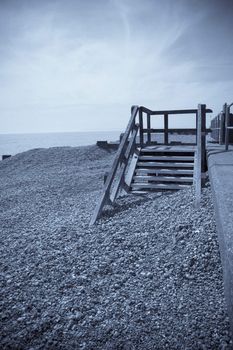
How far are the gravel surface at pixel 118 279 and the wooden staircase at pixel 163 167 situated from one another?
2.57ft

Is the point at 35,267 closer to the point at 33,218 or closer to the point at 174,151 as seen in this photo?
the point at 33,218

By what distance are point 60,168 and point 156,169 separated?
8801 millimetres

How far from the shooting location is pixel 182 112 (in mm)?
9133

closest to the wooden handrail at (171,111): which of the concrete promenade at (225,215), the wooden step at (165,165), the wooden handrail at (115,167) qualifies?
the wooden handrail at (115,167)

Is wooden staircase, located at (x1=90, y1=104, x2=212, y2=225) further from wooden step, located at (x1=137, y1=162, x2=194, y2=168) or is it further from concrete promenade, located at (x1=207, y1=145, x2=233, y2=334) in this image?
concrete promenade, located at (x1=207, y1=145, x2=233, y2=334)

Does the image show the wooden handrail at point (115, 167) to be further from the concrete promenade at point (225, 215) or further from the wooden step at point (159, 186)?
the concrete promenade at point (225, 215)

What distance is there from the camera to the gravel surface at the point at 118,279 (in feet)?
10.1

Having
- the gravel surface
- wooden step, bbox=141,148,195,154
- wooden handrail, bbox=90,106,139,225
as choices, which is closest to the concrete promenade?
the gravel surface

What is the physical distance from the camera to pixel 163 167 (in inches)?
335

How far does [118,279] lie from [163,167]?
4.97 m

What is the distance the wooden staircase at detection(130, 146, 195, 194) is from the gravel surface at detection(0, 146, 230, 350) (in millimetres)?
784

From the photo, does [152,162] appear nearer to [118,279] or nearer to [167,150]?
[167,150]

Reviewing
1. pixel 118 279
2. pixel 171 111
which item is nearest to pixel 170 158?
pixel 171 111

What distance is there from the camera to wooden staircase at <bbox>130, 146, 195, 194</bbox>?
798 centimetres
